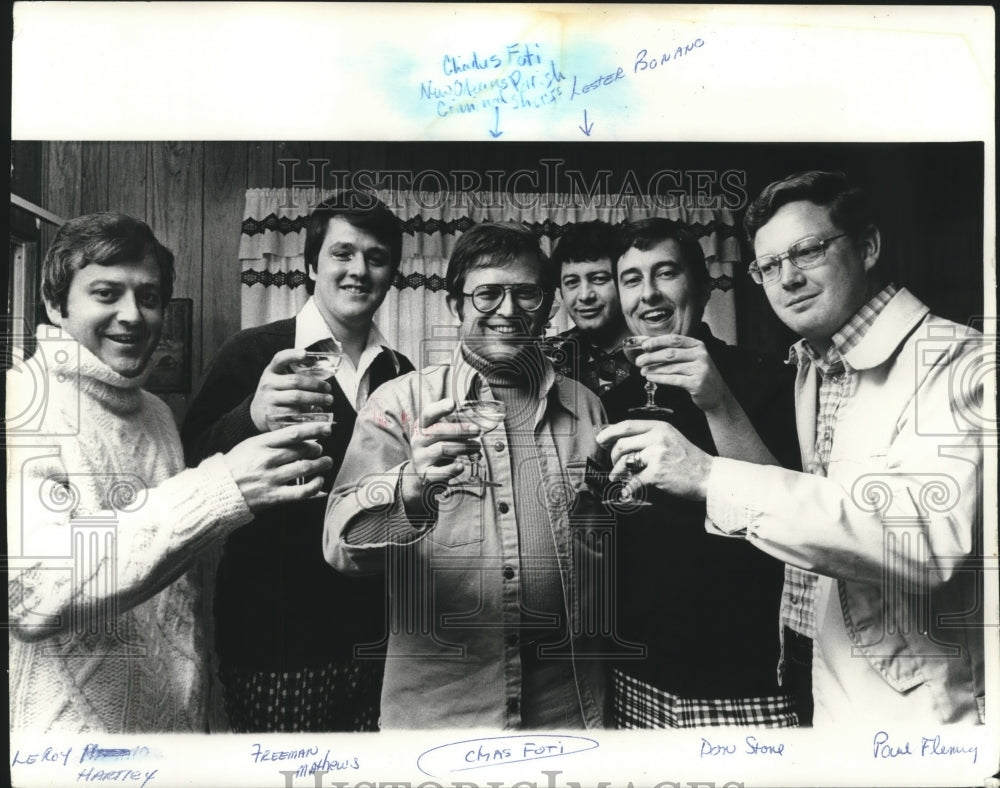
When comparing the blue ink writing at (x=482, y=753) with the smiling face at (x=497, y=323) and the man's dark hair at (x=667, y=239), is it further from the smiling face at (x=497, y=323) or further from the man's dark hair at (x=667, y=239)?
the man's dark hair at (x=667, y=239)

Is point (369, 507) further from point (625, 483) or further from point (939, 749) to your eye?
point (939, 749)

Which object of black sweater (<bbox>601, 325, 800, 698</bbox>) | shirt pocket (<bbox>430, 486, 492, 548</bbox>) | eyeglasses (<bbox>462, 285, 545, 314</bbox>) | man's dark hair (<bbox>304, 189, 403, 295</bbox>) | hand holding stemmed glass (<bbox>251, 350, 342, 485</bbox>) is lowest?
black sweater (<bbox>601, 325, 800, 698</bbox>)

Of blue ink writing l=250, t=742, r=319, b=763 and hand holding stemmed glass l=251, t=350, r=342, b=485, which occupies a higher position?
hand holding stemmed glass l=251, t=350, r=342, b=485

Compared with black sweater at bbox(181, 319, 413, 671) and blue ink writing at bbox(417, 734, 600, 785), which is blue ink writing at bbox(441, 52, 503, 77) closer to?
black sweater at bbox(181, 319, 413, 671)

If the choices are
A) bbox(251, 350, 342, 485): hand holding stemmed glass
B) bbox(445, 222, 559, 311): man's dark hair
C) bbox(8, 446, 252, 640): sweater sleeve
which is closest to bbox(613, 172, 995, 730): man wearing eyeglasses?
bbox(445, 222, 559, 311): man's dark hair

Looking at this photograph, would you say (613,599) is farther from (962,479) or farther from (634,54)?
(634,54)

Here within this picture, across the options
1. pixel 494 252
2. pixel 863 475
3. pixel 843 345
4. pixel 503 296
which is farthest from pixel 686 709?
pixel 494 252
